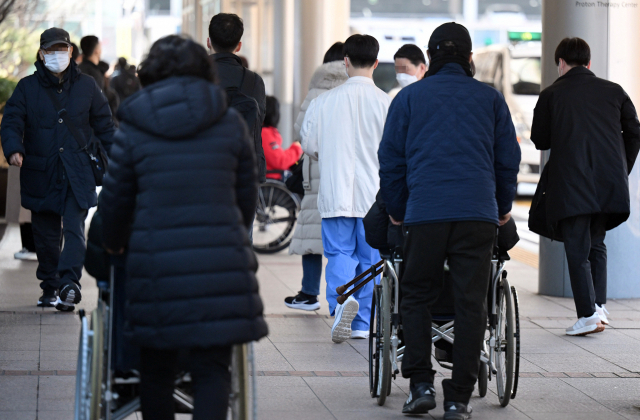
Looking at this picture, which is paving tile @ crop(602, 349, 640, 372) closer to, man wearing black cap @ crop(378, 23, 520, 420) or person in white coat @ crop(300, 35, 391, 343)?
person in white coat @ crop(300, 35, 391, 343)

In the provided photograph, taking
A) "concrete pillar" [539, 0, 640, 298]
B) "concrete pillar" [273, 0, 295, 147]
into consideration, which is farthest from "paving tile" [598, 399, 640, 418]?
"concrete pillar" [273, 0, 295, 147]

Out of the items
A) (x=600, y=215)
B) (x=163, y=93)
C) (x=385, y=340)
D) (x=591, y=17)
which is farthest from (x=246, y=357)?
(x=591, y=17)

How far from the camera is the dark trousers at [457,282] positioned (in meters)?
4.57

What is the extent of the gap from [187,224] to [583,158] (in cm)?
400

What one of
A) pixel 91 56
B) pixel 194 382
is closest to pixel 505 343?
pixel 194 382

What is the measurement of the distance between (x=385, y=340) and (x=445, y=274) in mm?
418

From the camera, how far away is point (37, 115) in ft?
23.7

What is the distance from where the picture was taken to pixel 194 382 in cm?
349

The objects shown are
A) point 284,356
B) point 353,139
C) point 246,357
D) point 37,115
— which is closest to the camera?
point 246,357

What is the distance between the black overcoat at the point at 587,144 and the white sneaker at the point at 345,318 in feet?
5.45

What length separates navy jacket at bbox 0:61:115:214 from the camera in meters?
7.21

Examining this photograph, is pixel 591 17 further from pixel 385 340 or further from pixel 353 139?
pixel 385 340

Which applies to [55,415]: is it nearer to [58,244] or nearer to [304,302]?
[58,244]

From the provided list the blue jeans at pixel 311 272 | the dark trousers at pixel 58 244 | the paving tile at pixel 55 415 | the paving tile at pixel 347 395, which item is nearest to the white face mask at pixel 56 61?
the dark trousers at pixel 58 244
